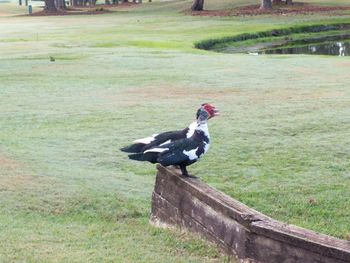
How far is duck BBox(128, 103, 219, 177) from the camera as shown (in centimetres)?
690

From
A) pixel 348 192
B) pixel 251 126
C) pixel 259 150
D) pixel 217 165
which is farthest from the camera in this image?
pixel 251 126

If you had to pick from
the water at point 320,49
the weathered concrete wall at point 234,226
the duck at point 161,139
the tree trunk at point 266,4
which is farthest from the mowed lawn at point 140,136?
the tree trunk at point 266,4

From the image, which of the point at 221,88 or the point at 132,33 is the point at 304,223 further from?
the point at 132,33

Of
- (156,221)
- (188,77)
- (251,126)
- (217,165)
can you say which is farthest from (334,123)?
(188,77)

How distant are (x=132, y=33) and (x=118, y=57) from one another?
11794 mm

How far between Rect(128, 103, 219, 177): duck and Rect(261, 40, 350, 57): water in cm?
2253

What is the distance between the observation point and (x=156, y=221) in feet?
25.0

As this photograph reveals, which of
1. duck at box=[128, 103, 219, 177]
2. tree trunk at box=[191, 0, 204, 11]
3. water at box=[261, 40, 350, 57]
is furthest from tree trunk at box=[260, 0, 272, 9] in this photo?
duck at box=[128, 103, 219, 177]

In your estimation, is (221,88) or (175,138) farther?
(221,88)

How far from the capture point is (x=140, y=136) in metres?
A: 11.7

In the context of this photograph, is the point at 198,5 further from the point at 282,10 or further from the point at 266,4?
the point at 282,10

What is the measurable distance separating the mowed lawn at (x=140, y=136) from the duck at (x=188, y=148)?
0.67m

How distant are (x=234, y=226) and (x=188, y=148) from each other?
893mm

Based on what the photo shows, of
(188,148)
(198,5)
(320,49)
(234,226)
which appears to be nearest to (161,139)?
(188,148)
